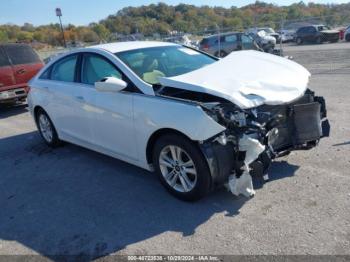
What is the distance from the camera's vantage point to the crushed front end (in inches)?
143

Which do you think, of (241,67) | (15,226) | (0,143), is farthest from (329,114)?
(0,143)

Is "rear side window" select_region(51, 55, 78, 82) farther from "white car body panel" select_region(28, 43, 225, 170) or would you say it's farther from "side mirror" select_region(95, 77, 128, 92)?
"side mirror" select_region(95, 77, 128, 92)

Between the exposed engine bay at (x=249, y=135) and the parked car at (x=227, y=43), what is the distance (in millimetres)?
17944

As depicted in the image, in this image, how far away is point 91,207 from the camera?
4137 millimetres

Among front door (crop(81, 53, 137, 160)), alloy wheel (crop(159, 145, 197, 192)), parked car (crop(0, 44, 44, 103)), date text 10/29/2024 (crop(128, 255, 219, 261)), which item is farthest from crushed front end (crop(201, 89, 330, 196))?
parked car (crop(0, 44, 44, 103))

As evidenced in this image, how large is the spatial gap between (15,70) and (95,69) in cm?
624

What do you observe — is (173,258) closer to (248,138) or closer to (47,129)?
(248,138)

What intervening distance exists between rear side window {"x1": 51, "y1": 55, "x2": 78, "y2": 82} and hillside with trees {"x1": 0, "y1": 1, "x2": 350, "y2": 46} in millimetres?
33213

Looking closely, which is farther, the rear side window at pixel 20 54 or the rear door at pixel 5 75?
the rear side window at pixel 20 54

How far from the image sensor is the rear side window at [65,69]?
17.8 feet

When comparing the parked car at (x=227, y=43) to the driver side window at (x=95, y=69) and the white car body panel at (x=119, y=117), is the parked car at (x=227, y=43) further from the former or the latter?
the driver side window at (x=95, y=69)

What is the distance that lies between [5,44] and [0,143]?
Answer: 4549 millimetres

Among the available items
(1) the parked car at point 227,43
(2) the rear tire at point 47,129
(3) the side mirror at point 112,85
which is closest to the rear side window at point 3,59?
(2) the rear tire at point 47,129

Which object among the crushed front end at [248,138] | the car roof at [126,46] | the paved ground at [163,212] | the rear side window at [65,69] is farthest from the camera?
the rear side window at [65,69]
